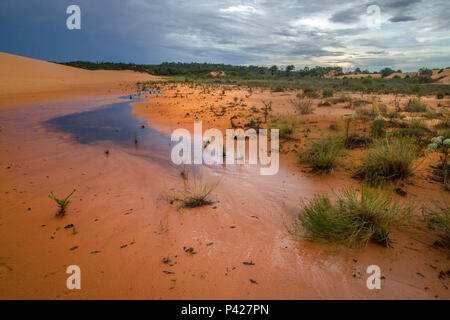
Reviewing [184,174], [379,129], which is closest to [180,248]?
[184,174]

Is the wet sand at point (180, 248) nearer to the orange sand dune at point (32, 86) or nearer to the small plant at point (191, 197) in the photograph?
the small plant at point (191, 197)

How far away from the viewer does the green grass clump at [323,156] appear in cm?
441

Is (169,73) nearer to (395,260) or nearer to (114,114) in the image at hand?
(114,114)

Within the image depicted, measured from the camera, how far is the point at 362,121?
7.12 meters

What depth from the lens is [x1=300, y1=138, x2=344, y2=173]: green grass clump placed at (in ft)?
14.5

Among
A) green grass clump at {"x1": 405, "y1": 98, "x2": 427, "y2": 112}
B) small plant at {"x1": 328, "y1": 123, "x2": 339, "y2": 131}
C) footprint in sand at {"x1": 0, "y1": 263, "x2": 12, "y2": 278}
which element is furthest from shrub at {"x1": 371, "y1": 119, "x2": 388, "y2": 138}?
footprint in sand at {"x1": 0, "y1": 263, "x2": 12, "y2": 278}

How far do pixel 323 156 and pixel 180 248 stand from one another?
3288 millimetres

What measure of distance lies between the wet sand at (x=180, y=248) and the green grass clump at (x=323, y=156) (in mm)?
261

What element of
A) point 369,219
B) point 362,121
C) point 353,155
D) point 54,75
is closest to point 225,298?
point 369,219

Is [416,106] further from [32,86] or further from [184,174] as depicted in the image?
[32,86]

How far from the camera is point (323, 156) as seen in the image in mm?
4410

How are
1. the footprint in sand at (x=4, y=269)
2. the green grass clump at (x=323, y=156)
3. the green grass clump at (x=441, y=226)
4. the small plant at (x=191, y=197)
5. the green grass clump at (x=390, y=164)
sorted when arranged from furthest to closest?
the green grass clump at (x=323, y=156) < the green grass clump at (x=390, y=164) < the small plant at (x=191, y=197) < the green grass clump at (x=441, y=226) < the footprint in sand at (x=4, y=269)

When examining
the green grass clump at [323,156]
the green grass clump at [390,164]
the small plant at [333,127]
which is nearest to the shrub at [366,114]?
the small plant at [333,127]

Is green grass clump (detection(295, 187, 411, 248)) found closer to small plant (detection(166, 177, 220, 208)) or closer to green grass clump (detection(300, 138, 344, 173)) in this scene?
small plant (detection(166, 177, 220, 208))
